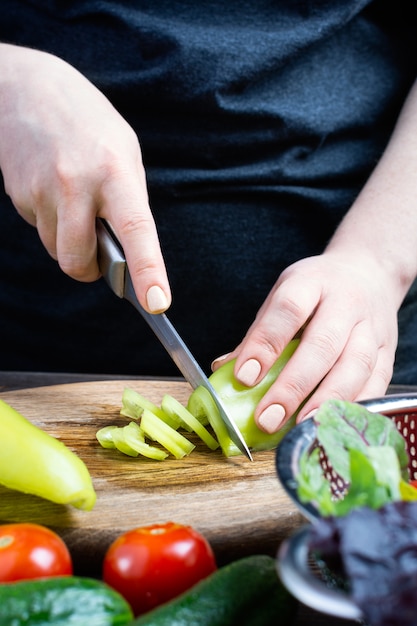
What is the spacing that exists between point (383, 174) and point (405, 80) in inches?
13.9

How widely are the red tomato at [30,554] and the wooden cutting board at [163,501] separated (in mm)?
199

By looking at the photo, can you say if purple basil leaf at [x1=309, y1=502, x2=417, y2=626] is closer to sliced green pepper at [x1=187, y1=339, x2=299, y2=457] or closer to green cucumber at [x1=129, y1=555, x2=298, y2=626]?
green cucumber at [x1=129, y1=555, x2=298, y2=626]

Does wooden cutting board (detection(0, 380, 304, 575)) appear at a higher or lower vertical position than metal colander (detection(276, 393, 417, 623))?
lower

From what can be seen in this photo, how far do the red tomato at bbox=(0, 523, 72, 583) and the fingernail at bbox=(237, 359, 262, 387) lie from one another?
0.53 meters

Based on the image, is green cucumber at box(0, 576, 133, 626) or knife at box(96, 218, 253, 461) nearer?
green cucumber at box(0, 576, 133, 626)

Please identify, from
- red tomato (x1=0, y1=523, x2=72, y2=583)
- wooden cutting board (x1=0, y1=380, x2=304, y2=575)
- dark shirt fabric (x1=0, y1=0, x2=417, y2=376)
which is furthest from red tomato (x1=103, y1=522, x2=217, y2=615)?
dark shirt fabric (x1=0, y1=0, x2=417, y2=376)

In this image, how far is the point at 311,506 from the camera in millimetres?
744

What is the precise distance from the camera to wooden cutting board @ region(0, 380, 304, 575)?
3.63 ft

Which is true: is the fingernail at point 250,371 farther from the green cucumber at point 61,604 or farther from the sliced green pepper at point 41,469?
the green cucumber at point 61,604

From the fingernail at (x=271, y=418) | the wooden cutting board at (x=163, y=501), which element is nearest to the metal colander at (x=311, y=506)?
the wooden cutting board at (x=163, y=501)

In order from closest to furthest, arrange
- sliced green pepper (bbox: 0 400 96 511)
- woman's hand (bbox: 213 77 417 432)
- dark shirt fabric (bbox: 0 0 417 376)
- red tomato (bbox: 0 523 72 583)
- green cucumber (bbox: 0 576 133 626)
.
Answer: green cucumber (bbox: 0 576 133 626), red tomato (bbox: 0 523 72 583), sliced green pepper (bbox: 0 400 96 511), woman's hand (bbox: 213 77 417 432), dark shirt fabric (bbox: 0 0 417 376)

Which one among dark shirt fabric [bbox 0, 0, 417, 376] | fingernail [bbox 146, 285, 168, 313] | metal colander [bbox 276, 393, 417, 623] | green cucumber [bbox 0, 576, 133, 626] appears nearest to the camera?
metal colander [bbox 276, 393, 417, 623]

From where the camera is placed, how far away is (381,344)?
152cm

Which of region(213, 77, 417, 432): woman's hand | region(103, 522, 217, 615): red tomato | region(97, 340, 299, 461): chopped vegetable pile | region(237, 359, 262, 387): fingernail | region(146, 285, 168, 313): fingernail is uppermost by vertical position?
region(103, 522, 217, 615): red tomato
